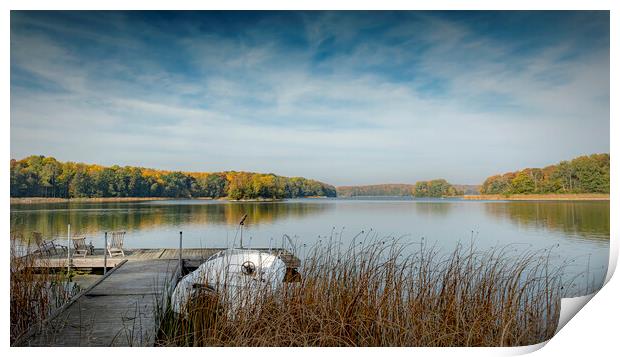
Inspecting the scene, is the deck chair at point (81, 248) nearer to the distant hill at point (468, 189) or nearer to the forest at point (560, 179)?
the distant hill at point (468, 189)

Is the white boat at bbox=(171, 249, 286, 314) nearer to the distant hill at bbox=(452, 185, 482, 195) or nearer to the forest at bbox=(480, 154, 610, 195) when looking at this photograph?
the forest at bbox=(480, 154, 610, 195)

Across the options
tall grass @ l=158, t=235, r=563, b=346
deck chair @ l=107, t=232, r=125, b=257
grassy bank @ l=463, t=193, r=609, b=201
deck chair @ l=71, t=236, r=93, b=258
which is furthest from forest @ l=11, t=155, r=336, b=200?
tall grass @ l=158, t=235, r=563, b=346

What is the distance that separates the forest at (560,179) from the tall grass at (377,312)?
1.90 metres

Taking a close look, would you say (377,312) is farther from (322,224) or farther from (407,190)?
(322,224)

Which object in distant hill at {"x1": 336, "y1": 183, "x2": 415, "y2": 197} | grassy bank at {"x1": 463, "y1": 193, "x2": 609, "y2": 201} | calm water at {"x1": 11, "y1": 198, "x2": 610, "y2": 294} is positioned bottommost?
calm water at {"x1": 11, "y1": 198, "x2": 610, "y2": 294}

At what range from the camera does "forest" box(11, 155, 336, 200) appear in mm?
10509

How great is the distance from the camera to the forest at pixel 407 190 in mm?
10203

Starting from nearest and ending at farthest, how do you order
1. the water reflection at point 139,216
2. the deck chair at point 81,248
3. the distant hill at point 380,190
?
1. the deck chair at point 81,248
2. the distant hill at point 380,190
3. the water reflection at point 139,216

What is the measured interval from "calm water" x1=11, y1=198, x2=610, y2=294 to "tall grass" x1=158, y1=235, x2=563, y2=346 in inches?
255

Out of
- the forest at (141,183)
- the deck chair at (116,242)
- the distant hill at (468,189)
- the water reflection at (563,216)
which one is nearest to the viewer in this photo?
the deck chair at (116,242)

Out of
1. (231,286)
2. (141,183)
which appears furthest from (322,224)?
(231,286)

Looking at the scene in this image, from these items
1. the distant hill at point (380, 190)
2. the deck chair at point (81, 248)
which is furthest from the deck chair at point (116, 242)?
the distant hill at point (380, 190)

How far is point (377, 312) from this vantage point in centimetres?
346
